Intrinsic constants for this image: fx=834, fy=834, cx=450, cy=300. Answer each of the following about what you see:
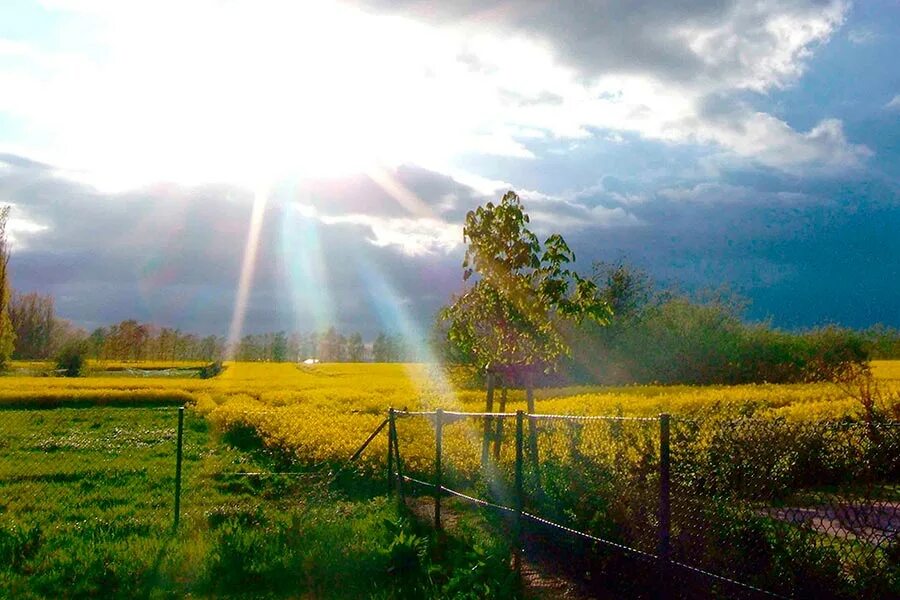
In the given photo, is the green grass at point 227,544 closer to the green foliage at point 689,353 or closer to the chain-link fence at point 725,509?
the chain-link fence at point 725,509

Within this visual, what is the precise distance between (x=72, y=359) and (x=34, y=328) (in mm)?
54370

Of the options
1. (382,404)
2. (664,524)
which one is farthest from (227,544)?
(382,404)

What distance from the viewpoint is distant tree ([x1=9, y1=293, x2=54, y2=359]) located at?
335 ft

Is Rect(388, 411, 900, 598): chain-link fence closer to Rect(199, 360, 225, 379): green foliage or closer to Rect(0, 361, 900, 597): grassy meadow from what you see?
Rect(0, 361, 900, 597): grassy meadow

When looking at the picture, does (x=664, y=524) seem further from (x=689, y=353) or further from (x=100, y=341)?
(x=100, y=341)

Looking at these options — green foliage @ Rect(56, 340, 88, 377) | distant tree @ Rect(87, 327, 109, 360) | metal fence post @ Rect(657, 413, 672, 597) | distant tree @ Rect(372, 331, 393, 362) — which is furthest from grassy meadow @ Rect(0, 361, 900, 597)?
distant tree @ Rect(372, 331, 393, 362)

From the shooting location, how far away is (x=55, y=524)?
36.2ft

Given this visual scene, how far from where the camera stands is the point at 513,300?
12.5 m

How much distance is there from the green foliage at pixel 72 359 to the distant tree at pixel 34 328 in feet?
162

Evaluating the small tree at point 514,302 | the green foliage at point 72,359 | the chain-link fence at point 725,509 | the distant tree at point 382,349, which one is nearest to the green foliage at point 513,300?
the small tree at point 514,302

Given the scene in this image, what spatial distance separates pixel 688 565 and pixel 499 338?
763 cm

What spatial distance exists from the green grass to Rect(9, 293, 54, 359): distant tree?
97.7 m

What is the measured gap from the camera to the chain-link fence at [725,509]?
4.83 m

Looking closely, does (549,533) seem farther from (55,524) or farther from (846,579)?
(55,524)
